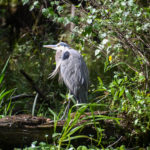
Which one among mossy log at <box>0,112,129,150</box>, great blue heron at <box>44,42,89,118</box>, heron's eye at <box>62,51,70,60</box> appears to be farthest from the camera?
heron's eye at <box>62,51,70,60</box>

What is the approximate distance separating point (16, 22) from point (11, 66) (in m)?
4.90

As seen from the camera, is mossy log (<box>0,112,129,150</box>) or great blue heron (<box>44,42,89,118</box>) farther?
great blue heron (<box>44,42,89,118</box>)

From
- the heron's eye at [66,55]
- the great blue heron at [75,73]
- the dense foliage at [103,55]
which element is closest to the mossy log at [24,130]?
the dense foliage at [103,55]

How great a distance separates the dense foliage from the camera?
10.4 feet

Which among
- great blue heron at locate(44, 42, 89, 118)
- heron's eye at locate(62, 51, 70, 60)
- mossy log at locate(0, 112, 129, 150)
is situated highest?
heron's eye at locate(62, 51, 70, 60)

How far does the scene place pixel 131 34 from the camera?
3617 millimetres

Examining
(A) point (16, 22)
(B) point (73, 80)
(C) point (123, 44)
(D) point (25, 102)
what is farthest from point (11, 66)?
(A) point (16, 22)

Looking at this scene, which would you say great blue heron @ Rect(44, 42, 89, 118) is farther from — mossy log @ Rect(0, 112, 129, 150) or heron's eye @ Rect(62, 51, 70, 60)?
mossy log @ Rect(0, 112, 129, 150)

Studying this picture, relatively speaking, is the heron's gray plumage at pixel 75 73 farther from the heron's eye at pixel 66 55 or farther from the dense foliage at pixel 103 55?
the dense foliage at pixel 103 55

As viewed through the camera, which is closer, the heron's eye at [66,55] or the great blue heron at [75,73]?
the great blue heron at [75,73]

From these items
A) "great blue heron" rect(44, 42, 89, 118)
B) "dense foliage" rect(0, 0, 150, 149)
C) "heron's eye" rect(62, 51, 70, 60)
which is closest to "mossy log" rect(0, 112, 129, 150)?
"dense foliage" rect(0, 0, 150, 149)

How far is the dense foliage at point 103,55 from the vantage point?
10.4ft

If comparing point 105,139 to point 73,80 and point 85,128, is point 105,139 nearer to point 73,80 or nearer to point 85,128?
point 85,128

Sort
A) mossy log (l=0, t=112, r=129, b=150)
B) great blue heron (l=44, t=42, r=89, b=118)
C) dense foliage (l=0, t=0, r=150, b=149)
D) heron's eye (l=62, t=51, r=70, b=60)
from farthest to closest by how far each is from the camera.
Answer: heron's eye (l=62, t=51, r=70, b=60), great blue heron (l=44, t=42, r=89, b=118), dense foliage (l=0, t=0, r=150, b=149), mossy log (l=0, t=112, r=129, b=150)
